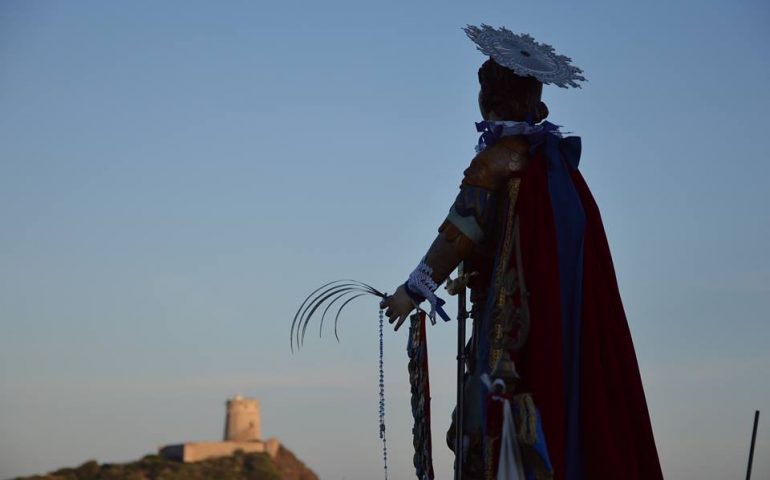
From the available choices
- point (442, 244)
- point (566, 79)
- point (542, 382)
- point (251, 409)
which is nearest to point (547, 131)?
point (566, 79)

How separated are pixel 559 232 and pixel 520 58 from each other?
3.43 feet

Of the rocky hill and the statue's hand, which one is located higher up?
the statue's hand

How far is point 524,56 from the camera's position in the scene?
7.92 m

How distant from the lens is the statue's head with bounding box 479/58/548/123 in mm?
7961

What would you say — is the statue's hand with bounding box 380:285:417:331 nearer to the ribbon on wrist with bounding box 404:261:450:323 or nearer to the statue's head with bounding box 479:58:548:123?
the ribbon on wrist with bounding box 404:261:450:323

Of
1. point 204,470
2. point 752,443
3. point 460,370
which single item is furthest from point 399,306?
point 204,470

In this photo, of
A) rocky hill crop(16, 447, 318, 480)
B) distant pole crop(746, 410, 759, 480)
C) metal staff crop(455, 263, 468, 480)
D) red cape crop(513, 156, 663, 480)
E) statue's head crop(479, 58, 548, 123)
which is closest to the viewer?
red cape crop(513, 156, 663, 480)

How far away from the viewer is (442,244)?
761 cm

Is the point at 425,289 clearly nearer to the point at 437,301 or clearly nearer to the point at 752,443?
the point at 437,301

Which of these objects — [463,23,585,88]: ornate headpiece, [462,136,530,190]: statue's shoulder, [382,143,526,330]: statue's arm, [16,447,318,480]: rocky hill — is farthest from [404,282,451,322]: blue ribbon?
[16,447,318,480]: rocky hill

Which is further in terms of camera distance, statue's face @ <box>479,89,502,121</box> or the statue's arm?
statue's face @ <box>479,89,502,121</box>

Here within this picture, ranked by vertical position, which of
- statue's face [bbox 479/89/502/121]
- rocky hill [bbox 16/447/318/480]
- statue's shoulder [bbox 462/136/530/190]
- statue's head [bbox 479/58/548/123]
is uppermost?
statue's head [bbox 479/58/548/123]

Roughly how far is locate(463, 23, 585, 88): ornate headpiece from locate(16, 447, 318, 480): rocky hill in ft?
13.2

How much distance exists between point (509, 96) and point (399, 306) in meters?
1.37
